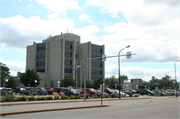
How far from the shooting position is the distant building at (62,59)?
78875 millimetres

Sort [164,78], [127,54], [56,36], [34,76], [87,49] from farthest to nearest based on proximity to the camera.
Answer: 1. [164,78]
2. [56,36]
3. [87,49]
4. [34,76]
5. [127,54]

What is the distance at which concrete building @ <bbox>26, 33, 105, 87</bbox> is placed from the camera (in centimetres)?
7888

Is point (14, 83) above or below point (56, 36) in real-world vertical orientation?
below

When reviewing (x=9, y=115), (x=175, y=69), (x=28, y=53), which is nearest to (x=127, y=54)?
(x=9, y=115)

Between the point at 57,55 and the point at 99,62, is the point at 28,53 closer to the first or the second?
the point at 57,55

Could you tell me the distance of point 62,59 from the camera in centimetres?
7850

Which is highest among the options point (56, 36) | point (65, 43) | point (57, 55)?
point (56, 36)

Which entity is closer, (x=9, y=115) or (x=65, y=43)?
(x=9, y=115)

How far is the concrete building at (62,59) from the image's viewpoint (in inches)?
3105

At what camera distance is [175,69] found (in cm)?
5247

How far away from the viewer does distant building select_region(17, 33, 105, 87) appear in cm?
7888

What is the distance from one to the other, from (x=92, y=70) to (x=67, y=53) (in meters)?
14.2

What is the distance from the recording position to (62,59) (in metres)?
78.5

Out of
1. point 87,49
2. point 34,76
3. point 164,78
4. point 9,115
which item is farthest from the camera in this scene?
point 164,78
